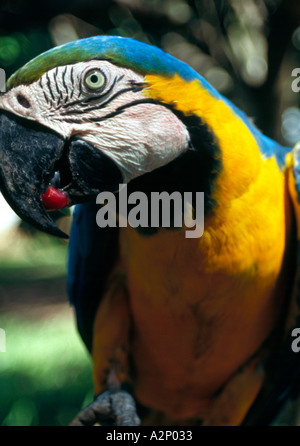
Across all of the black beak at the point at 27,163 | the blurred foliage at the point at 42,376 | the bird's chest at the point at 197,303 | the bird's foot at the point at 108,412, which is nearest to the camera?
the black beak at the point at 27,163

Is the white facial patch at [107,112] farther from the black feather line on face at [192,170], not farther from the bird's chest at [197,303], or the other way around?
the bird's chest at [197,303]

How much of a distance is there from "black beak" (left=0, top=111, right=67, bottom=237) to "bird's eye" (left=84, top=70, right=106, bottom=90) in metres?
0.13

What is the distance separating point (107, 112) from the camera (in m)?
1.05

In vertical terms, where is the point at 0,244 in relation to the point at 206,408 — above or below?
below

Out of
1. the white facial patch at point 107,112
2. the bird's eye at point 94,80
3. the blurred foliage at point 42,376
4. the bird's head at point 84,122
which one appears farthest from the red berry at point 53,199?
the blurred foliage at point 42,376

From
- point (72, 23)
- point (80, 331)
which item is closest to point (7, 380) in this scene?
point (80, 331)

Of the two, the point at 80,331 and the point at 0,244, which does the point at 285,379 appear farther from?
the point at 0,244

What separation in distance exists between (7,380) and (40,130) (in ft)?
8.81

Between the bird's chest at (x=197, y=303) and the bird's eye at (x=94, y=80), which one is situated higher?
the bird's eye at (x=94, y=80)

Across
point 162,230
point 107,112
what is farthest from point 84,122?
point 162,230

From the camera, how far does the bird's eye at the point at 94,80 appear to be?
1.04 m

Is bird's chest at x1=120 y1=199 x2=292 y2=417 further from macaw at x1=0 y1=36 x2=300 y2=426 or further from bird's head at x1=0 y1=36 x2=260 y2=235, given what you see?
bird's head at x1=0 y1=36 x2=260 y2=235

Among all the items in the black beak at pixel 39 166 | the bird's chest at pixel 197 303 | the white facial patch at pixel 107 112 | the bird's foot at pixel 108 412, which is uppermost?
the white facial patch at pixel 107 112

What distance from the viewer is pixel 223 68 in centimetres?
288
